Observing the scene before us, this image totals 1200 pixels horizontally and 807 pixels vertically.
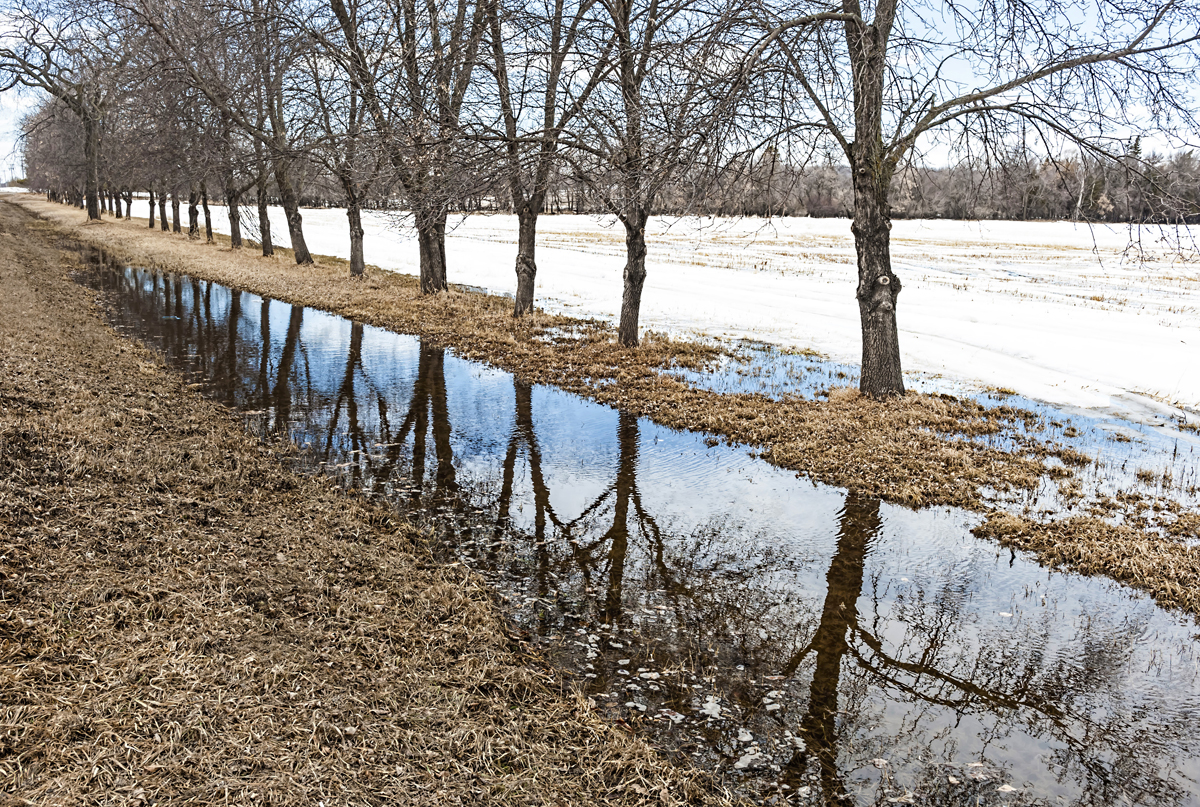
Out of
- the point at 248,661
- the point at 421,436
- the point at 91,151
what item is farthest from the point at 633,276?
the point at 91,151

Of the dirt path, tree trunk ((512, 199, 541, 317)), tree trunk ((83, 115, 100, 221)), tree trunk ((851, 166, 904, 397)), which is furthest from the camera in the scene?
tree trunk ((83, 115, 100, 221))

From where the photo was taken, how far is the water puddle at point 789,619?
404 centimetres

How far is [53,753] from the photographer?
10.7 ft

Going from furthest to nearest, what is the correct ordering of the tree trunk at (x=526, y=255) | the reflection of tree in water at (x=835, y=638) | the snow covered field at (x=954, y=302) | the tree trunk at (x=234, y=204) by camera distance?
1. the tree trunk at (x=234, y=204)
2. the tree trunk at (x=526, y=255)
3. the snow covered field at (x=954, y=302)
4. the reflection of tree in water at (x=835, y=638)

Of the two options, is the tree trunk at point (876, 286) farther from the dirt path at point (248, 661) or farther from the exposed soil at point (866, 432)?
the dirt path at point (248, 661)

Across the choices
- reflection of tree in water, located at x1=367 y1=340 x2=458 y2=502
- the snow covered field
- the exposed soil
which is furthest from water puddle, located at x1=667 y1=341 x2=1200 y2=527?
reflection of tree in water, located at x1=367 y1=340 x2=458 y2=502

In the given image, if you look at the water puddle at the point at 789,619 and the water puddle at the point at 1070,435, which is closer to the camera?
the water puddle at the point at 789,619

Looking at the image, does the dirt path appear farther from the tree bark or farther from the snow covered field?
the tree bark

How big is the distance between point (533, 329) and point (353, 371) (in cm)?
495

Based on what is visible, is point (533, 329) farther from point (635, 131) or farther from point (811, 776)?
point (811, 776)

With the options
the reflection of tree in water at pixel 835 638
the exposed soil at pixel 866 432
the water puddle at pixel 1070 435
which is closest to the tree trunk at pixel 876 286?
the exposed soil at pixel 866 432

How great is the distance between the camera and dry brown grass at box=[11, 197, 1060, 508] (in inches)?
331

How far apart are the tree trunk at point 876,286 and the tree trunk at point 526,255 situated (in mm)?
7926

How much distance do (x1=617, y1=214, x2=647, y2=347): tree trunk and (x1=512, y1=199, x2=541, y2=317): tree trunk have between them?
309 centimetres
